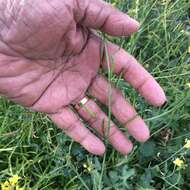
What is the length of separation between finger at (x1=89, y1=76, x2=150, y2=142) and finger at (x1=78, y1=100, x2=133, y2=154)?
Result: 35 millimetres

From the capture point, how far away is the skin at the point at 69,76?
1.91m

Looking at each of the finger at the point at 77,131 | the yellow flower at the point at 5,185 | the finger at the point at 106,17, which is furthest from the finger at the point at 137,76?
the yellow flower at the point at 5,185

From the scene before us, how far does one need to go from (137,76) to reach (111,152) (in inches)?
13.8

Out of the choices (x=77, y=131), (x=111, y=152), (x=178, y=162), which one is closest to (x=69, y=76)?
(x=77, y=131)

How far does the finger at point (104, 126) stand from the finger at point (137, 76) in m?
0.16

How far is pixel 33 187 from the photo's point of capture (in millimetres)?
1999

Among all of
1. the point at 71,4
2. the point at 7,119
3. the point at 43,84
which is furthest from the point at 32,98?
the point at 71,4

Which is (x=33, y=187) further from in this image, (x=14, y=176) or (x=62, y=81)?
(x=62, y=81)

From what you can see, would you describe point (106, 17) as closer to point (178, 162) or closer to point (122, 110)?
point (122, 110)

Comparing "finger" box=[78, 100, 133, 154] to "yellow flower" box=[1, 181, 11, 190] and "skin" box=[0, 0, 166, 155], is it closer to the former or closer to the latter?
"skin" box=[0, 0, 166, 155]

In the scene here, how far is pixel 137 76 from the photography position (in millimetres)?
1935

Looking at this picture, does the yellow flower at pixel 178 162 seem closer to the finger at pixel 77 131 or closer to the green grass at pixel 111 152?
the green grass at pixel 111 152

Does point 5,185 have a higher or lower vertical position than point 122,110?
lower

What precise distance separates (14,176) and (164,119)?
57 centimetres
